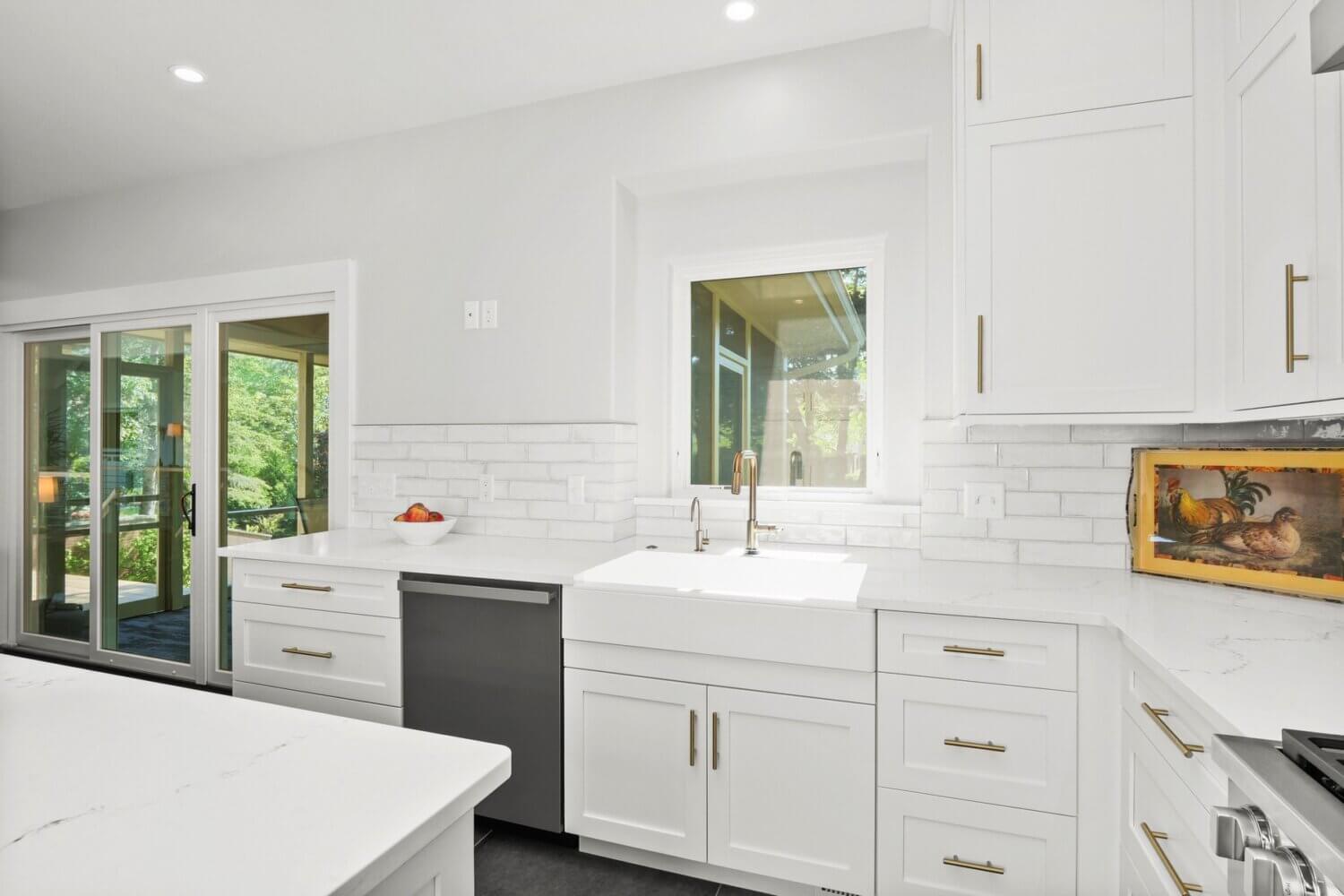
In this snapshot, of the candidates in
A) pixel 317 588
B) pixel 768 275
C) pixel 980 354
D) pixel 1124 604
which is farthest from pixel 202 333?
pixel 1124 604

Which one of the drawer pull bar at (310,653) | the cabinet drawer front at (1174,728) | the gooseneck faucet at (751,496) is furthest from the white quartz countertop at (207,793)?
the gooseneck faucet at (751,496)

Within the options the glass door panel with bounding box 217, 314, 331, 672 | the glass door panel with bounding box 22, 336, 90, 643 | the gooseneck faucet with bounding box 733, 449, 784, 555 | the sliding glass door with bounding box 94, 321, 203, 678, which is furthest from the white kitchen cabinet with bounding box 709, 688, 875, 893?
the glass door panel with bounding box 22, 336, 90, 643

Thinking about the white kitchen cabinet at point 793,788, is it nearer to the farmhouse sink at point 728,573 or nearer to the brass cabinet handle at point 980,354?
the farmhouse sink at point 728,573

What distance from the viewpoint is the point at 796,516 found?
2461mm

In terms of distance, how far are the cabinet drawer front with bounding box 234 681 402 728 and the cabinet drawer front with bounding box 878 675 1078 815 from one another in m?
1.52

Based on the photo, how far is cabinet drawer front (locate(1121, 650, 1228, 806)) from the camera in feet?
3.34

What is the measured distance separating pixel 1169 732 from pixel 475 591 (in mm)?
1699

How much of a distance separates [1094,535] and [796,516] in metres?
0.92

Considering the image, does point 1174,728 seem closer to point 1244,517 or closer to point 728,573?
point 1244,517

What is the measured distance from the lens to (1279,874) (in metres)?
0.67

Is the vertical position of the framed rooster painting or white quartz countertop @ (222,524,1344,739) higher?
the framed rooster painting

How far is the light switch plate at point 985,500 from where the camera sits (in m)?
2.09

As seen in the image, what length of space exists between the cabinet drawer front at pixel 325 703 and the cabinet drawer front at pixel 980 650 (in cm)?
157

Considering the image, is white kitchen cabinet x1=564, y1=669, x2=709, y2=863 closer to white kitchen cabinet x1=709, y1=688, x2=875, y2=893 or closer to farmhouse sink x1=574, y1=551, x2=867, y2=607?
white kitchen cabinet x1=709, y1=688, x2=875, y2=893
